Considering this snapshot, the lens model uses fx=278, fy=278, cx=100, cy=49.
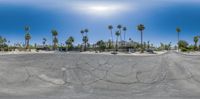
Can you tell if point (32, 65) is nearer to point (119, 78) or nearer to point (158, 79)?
point (119, 78)

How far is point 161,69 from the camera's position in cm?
613

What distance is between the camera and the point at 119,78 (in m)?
6.00

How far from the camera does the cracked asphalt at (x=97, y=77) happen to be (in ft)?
19.3

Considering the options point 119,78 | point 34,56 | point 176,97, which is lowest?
point 176,97

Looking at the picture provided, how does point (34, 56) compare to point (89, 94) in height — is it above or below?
above

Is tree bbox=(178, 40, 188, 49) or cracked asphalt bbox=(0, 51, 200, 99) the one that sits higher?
tree bbox=(178, 40, 188, 49)

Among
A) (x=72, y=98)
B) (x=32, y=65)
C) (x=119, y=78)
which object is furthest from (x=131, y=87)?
(x=32, y=65)

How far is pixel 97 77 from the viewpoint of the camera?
6.00 metres

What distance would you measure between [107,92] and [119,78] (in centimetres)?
41

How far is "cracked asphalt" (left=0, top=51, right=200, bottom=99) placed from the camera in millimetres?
5883

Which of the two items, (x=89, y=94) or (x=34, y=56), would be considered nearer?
(x=89, y=94)

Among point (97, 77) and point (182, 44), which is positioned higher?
point (182, 44)

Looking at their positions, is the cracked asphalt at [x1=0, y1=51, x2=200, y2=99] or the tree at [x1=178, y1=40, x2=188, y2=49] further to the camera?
the tree at [x1=178, y1=40, x2=188, y2=49]

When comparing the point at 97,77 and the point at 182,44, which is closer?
the point at 97,77
